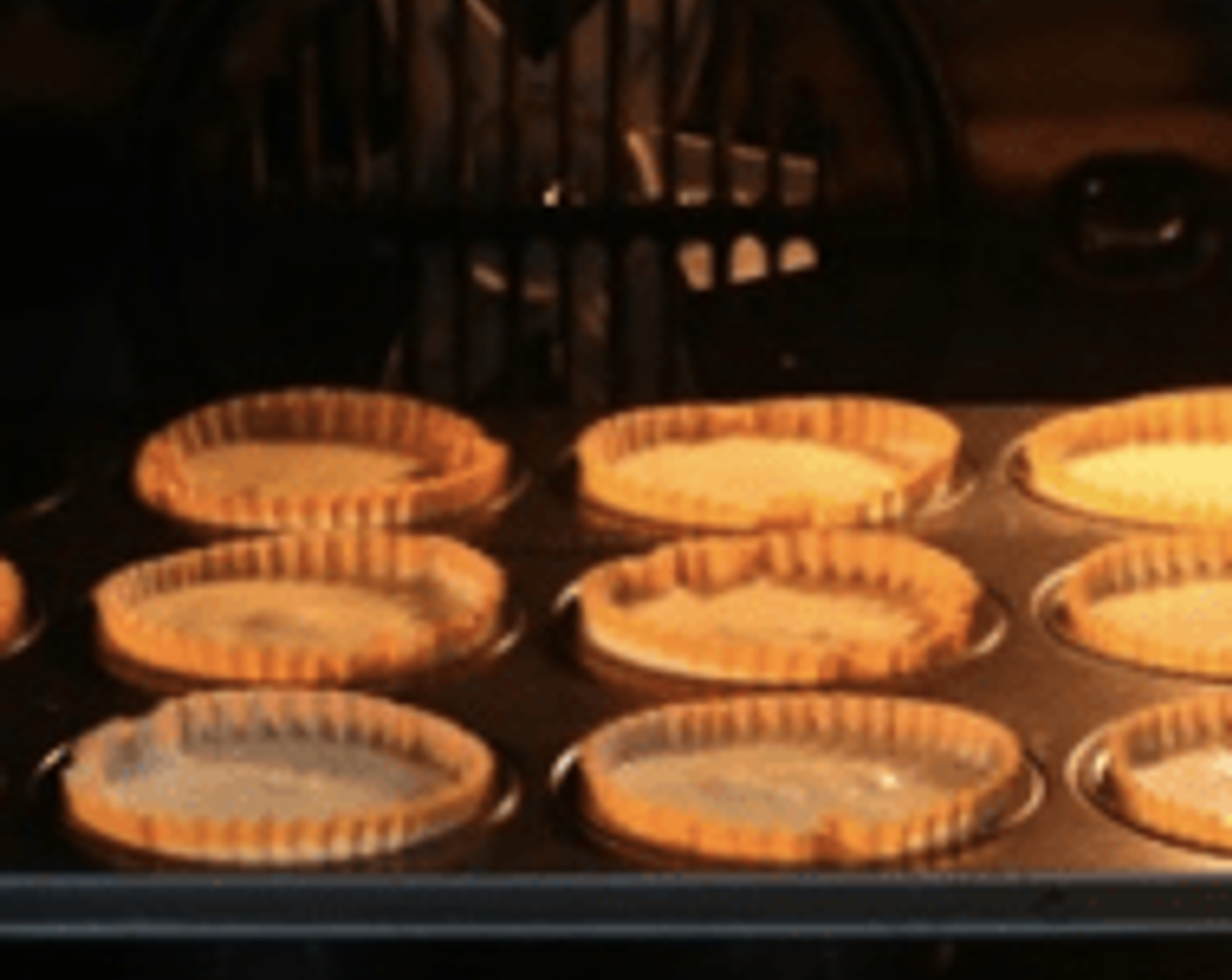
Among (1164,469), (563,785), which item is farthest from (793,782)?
(1164,469)

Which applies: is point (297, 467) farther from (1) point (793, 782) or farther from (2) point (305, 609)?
(1) point (793, 782)

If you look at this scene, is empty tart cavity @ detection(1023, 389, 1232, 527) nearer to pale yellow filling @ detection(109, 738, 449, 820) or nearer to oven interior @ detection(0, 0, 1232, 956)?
oven interior @ detection(0, 0, 1232, 956)

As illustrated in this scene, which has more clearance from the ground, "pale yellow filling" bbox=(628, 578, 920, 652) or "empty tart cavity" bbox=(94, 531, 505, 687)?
"empty tart cavity" bbox=(94, 531, 505, 687)

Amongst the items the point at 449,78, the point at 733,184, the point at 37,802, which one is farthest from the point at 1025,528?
the point at 37,802

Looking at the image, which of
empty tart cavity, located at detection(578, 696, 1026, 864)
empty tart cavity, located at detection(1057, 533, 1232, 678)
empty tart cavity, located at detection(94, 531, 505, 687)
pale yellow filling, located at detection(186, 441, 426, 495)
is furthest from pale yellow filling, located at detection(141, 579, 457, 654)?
empty tart cavity, located at detection(1057, 533, 1232, 678)

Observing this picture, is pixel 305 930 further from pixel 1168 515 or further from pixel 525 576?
pixel 1168 515

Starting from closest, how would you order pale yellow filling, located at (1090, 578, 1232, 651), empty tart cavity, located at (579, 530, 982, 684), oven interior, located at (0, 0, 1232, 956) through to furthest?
empty tart cavity, located at (579, 530, 982, 684)
pale yellow filling, located at (1090, 578, 1232, 651)
oven interior, located at (0, 0, 1232, 956)

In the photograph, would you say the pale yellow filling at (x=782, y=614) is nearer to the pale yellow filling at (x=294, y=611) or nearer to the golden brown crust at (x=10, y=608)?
the pale yellow filling at (x=294, y=611)
